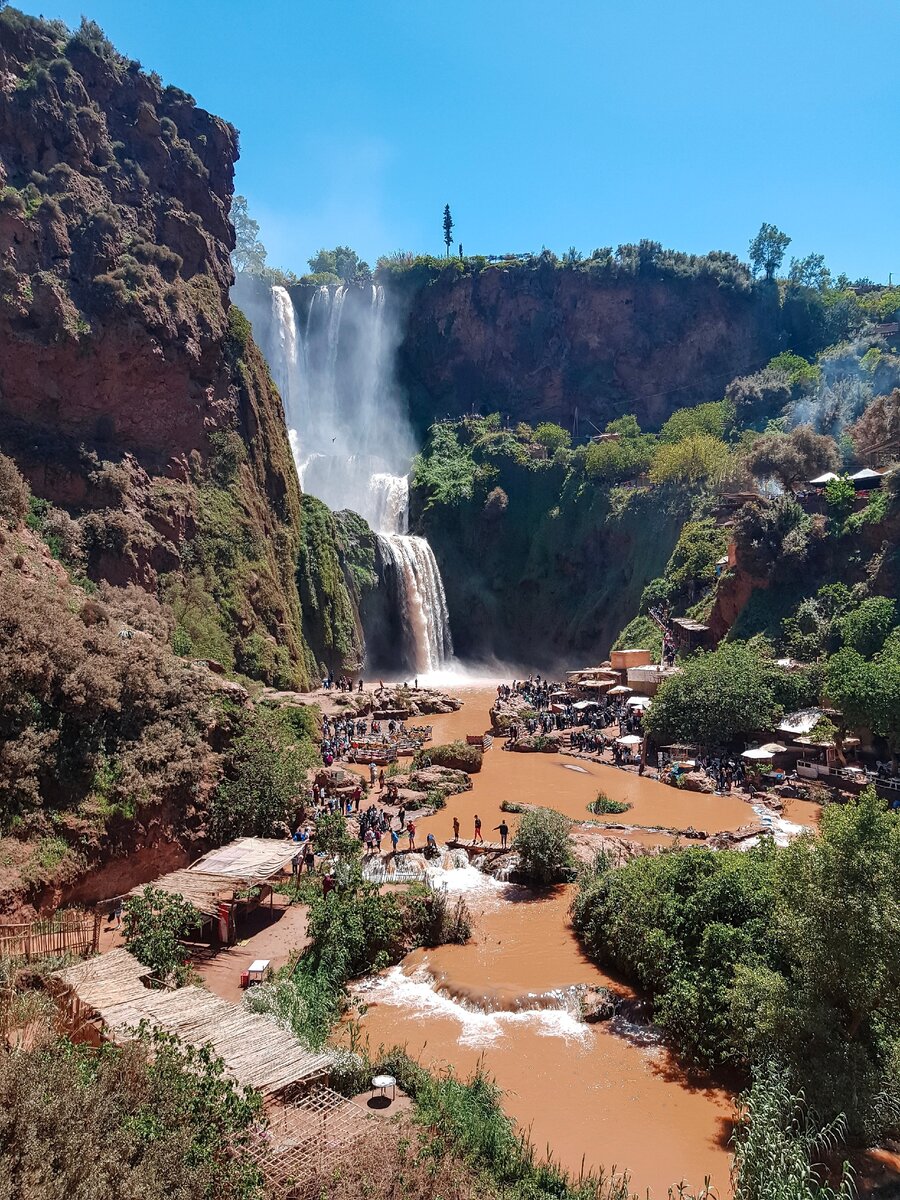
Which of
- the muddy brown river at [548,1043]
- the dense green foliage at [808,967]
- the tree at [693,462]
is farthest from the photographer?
the tree at [693,462]

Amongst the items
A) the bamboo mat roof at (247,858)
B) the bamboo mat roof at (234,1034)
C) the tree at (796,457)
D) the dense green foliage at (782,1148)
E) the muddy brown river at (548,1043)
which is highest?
the tree at (796,457)

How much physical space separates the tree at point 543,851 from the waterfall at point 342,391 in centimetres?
4993

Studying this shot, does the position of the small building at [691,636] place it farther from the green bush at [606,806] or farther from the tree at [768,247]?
the tree at [768,247]

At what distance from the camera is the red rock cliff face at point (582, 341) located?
73500mm

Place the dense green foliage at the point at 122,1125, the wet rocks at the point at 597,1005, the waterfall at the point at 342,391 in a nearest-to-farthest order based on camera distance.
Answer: the dense green foliage at the point at 122,1125
the wet rocks at the point at 597,1005
the waterfall at the point at 342,391

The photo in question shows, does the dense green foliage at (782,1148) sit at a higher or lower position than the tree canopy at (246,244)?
lower

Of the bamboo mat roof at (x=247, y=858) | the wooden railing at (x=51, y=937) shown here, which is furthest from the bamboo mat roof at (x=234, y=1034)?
the bamboo mat roof at (x=247, y=858)

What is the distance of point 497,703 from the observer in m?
40.2

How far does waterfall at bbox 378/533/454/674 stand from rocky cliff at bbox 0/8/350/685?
13721mm

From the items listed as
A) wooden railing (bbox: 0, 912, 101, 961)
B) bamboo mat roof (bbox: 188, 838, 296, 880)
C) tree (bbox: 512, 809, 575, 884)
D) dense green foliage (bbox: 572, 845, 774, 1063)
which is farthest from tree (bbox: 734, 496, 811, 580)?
wooden railing (bbox: 0, 912, 101, 961)

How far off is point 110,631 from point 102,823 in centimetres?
533

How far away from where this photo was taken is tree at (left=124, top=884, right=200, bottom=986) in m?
13.2

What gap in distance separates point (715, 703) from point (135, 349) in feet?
93.0

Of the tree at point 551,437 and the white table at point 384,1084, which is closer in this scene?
the white table at point 384,1084
